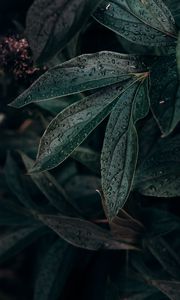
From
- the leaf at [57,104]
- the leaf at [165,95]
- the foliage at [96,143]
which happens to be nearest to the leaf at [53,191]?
the foliage at [96,143]

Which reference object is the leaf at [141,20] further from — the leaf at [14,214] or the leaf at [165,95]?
the leaf at [14,214]

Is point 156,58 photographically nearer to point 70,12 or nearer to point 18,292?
point 70,12

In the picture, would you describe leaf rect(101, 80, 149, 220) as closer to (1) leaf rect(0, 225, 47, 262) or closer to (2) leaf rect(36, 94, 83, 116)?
(2) leaf rect(36, 94, 83, 116)

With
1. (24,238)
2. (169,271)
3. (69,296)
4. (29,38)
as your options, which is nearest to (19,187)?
(24,238)

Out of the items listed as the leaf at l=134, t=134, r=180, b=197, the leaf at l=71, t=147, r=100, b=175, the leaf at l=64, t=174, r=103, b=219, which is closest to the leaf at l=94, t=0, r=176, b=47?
the leaf at l=134, t=134, r=180, b=197

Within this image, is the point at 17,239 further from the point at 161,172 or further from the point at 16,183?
the point at 161,172
